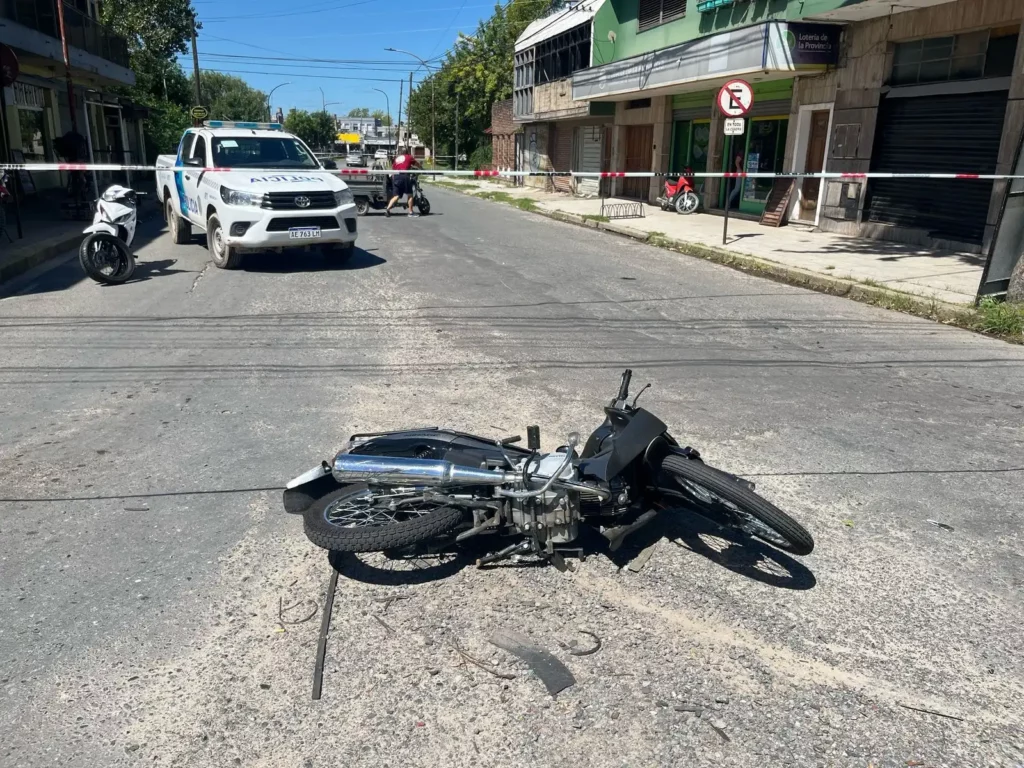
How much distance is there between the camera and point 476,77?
63750 millimetres

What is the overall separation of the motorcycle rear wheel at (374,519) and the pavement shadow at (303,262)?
28.6ft

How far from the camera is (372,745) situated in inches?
104

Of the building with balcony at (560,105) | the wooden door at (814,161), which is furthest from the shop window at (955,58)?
the building with balcony at (560,105)

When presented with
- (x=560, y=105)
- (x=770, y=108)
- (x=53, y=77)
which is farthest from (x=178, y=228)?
(x=560, y=105)

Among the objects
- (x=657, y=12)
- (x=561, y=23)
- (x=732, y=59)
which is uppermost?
(x=561, y=23)

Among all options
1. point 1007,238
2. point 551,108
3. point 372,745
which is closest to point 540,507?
point 372,745

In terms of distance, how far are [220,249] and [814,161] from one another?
524 inches

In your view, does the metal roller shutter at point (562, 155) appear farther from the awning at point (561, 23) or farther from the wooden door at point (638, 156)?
the wooden door at point (638, 156)

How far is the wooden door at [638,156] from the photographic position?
2817 cm

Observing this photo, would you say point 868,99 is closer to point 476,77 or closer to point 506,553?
point 506,553

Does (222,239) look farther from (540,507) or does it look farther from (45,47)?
(45,47)

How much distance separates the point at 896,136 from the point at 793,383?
11.4m

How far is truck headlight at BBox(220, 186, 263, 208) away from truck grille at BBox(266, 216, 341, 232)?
1.07 feet

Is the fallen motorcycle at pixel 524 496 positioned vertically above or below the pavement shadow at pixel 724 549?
above
